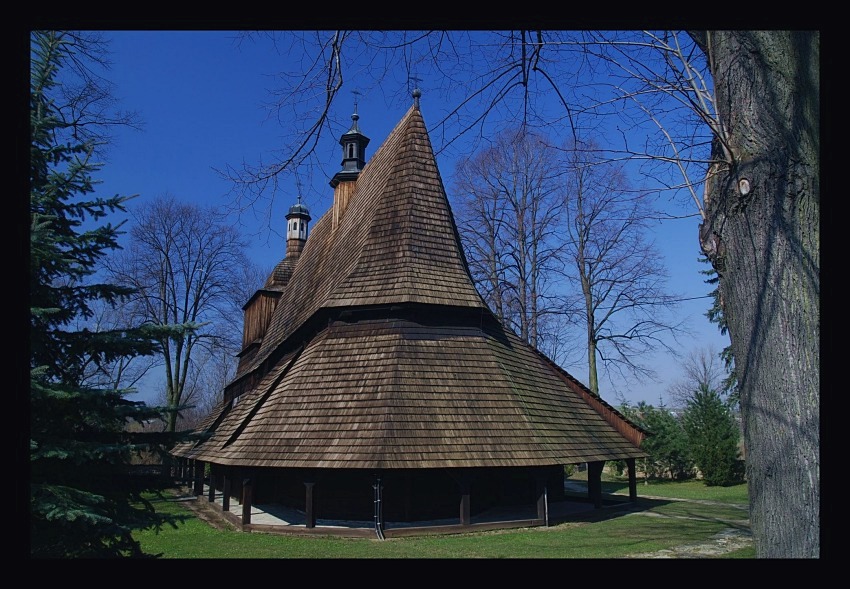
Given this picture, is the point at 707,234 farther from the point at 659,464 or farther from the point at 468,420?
the point at 659,464

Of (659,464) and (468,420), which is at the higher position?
(468,420)

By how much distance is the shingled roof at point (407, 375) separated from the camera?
11.5 meters

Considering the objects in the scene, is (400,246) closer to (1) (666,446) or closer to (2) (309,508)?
(2) (309,508)

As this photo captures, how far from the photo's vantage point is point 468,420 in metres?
12.0

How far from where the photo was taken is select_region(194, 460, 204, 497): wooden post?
62.6 feet

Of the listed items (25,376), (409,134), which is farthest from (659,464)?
(25,376)

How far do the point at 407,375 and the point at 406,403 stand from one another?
2.38 ft

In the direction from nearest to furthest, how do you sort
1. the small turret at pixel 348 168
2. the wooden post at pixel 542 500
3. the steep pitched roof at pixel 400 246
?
the wooden post at pixel 542 500
the steep pitched roof at pixel 400 246
the small turret at pixel 348 168

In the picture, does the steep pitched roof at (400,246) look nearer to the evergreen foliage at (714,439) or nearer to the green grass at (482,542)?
the green grass at (482,542)

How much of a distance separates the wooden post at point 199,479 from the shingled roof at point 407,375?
4.62m

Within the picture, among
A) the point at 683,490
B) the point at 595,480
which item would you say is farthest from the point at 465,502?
the point at 683,490

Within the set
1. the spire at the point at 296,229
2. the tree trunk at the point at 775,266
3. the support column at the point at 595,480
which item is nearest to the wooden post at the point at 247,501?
the support column at the point at 595,480

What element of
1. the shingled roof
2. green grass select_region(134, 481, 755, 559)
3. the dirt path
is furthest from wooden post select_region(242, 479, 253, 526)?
the dirt path
